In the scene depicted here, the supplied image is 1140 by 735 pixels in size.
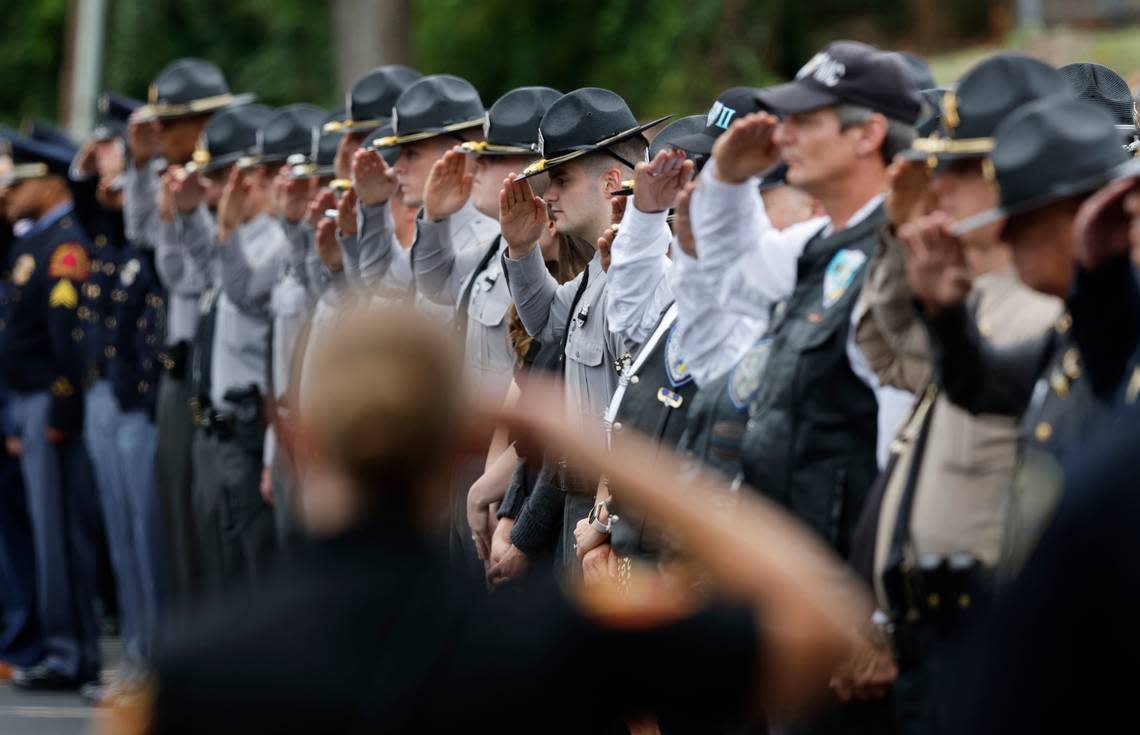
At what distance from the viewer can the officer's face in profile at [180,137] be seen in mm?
10555

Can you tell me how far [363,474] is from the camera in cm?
276

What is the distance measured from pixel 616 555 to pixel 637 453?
10.2 ft

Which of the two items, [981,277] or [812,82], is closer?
[981,277]

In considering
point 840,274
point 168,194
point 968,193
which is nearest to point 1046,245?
point 968,193

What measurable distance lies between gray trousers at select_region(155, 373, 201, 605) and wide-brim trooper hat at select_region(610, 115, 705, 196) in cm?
390

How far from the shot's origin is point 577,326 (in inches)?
265

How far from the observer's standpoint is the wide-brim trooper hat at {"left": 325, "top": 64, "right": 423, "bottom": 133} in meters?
9.02

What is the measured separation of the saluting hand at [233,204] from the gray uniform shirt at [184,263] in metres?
0.39

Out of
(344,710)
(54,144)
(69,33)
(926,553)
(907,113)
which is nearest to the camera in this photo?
(344,710)

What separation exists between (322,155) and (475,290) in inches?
79.7

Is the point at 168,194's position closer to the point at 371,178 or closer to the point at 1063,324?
the point at 371,178

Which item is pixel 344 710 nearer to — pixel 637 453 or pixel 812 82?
pixel 637 453

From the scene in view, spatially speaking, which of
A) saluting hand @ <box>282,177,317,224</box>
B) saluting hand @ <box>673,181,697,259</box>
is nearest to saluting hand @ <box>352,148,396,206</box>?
saluting hand @ <box>282,177,317,224</box>

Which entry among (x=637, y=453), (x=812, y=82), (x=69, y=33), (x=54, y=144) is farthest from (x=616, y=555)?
(x=69, y=33)
